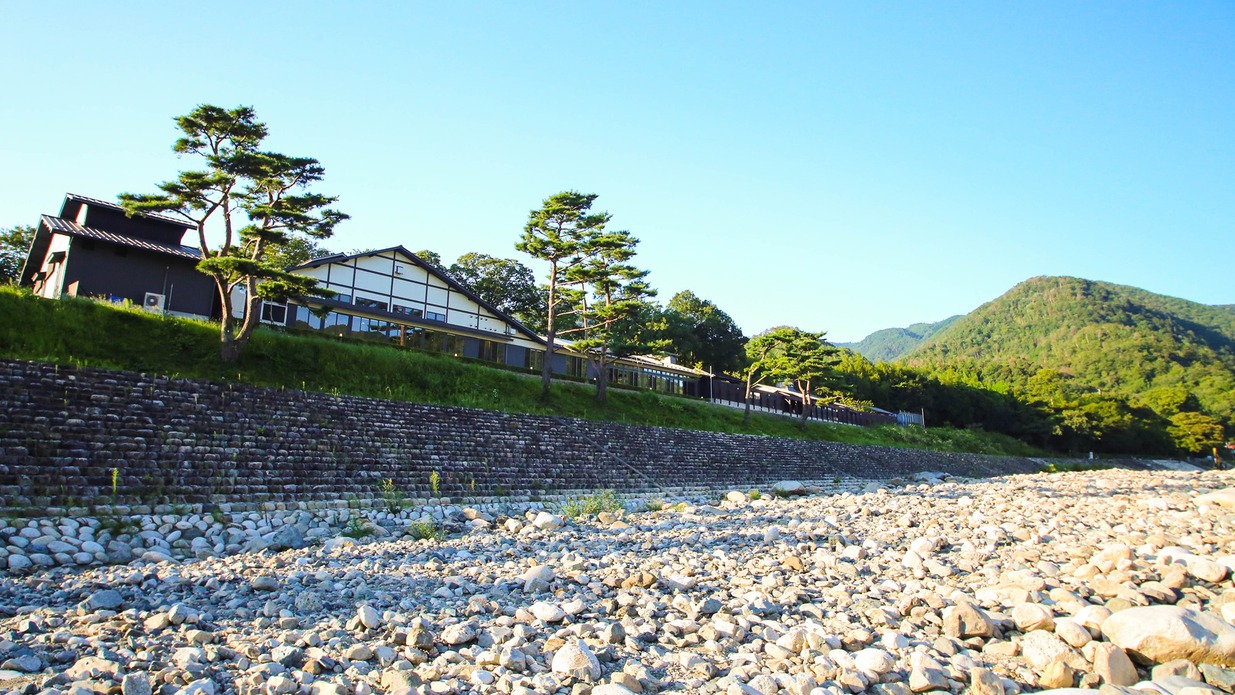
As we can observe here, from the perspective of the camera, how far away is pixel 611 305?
29734 millimetres

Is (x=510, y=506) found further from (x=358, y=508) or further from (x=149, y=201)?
(x=149, y=201)

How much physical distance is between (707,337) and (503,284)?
19.0 metres

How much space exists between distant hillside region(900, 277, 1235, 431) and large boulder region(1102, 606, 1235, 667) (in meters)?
76.3

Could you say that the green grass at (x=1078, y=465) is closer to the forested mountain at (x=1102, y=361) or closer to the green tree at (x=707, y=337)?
the forested mountain at (x=1102, y=361)

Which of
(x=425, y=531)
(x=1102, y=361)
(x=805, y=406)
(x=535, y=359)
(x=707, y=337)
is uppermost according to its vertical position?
(x=1102, y=361)

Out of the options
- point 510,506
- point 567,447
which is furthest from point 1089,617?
point 567,447

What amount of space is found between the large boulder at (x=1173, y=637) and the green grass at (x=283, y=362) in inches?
686

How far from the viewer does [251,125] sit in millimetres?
18375

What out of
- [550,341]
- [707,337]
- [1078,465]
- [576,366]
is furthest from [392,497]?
[1078,465]

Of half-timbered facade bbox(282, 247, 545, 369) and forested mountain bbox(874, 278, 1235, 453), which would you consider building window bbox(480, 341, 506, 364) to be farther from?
forested mountain bbox(874, 278, 1235, 453)

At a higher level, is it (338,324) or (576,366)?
(338,324)

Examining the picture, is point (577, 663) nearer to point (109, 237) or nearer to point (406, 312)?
point (109, 237)

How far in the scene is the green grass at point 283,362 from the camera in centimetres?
1644

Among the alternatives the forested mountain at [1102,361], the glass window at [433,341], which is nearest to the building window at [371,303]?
the glass window at [433,341]
